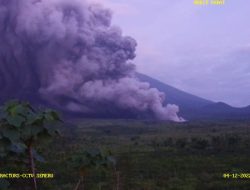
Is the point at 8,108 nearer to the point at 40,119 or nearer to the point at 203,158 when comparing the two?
the point at 40,119

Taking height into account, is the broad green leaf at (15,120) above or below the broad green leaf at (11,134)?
above

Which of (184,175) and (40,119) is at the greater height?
(40,119)

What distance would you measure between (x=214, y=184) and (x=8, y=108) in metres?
16.6

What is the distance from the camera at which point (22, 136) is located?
4352 mm

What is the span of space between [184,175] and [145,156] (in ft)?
32.3

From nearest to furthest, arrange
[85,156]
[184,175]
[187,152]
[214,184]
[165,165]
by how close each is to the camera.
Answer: [85,156] < [214,184] < [184,175] < [165,165] < [187,152]

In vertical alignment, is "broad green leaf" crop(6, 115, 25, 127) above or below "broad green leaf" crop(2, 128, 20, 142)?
above

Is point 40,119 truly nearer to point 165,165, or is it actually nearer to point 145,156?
point 165,165

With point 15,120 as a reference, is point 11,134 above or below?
below

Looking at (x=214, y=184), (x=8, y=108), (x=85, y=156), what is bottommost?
(x=214, y=184)

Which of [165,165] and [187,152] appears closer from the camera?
[165,165]

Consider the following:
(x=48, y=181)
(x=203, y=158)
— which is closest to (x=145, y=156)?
(x=203, y=158)

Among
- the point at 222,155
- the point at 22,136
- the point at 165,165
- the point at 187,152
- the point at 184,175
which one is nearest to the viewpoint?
the point at 22,136

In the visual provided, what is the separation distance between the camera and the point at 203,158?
1201 inches
